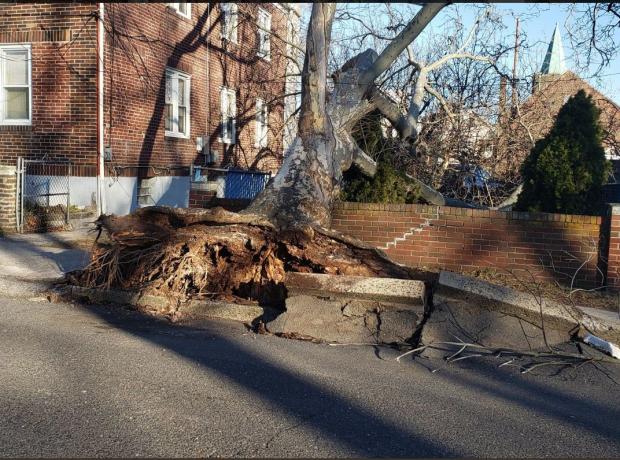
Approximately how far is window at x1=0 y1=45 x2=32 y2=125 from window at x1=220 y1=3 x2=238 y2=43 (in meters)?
6.30

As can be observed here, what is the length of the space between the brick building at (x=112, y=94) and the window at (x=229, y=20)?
0.35 meters

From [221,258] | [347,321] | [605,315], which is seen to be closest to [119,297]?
[221,258]

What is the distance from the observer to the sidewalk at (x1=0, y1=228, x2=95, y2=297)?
9.43 meters

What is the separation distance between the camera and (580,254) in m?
9.78

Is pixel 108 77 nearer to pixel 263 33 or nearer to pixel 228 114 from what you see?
pixel 228 114

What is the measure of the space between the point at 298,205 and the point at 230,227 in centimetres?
148

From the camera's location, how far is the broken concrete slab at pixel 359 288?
24.7 feet

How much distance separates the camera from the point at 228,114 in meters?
21.9

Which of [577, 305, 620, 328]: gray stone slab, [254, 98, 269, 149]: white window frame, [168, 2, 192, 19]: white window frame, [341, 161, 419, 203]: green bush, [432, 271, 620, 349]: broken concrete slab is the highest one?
[168, 2, 192, 19]: white window frame

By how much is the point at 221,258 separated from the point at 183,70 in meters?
11.6

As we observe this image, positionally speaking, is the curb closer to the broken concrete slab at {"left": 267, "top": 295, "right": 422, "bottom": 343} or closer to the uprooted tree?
the uprooted tree


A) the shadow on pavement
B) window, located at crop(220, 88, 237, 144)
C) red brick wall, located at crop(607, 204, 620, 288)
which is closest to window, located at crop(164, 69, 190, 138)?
window, located at crop(220, 88, 237, 144)

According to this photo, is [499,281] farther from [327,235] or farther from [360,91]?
[360,91]

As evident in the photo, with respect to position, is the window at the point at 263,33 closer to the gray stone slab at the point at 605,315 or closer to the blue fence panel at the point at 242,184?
the blue fence panel at the point at 242,184
